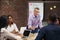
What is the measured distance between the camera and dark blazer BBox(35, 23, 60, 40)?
4215 millimetres

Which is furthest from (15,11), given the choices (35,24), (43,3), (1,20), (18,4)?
(1,20)

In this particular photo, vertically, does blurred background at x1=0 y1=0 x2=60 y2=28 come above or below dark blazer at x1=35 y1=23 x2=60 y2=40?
above

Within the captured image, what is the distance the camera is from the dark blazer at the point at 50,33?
166 inches

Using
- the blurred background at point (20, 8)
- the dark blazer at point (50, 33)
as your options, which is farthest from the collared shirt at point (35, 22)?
the blurred background at point (20, 8)

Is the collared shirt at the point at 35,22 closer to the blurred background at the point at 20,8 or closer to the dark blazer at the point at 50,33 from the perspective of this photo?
the dark blazer at the point at 50,33

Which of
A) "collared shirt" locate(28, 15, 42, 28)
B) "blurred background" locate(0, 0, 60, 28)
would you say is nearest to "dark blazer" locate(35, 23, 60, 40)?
"collared shirt" locate(28, 15, 42, 28)

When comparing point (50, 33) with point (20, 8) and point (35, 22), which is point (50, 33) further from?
point (20, 8)

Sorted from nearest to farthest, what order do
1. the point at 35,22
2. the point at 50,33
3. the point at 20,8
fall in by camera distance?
the point at 50,33 → the point at 35,22 → the point at 20,8

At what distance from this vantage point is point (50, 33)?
13.9 feet

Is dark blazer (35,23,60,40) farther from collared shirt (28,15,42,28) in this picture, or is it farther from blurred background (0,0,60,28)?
blurred background (0,0,60,28)

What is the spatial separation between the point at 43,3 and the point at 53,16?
5030 millimetres

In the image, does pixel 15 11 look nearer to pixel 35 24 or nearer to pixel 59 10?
pixel 59 10

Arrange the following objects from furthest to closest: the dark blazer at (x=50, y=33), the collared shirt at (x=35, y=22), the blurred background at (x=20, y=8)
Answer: the blurred background at (x=20, y=8) → the collared shirt at (x=35, y=22) → the dark blazer at (x=50, y=33)

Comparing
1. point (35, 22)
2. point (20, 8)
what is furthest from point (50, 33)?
point (20, 8)
